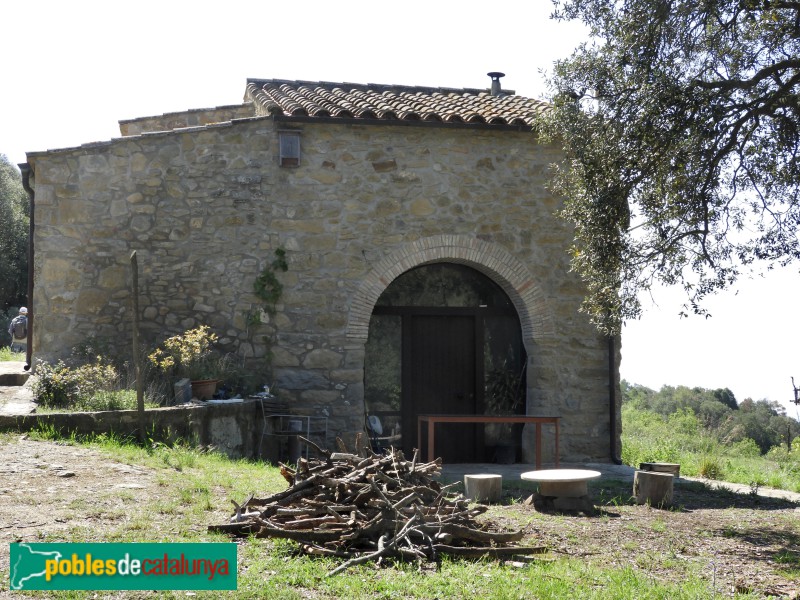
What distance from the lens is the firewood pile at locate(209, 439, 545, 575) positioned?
571 centimetres

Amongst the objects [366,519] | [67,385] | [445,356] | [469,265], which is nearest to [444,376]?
[445,356]

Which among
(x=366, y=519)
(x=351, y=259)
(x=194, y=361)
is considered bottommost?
(x=366, y=519)

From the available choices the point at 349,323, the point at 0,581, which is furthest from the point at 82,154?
the point at 0,581

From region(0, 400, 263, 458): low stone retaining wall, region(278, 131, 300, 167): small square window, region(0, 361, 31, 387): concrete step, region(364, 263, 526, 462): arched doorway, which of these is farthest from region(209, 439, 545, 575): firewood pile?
region(0, 361, 31, 387): concrete step

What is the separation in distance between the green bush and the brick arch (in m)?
3.35

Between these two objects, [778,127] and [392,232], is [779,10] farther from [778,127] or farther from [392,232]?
[392,232]

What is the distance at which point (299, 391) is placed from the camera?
11.7m

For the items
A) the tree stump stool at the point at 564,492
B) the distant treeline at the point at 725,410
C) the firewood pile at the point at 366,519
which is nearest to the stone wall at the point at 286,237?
the tree stump stool at the point at 564,492

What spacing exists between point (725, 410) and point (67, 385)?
25.0m

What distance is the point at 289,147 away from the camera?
11867 millimetres

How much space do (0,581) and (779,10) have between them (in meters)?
8.39

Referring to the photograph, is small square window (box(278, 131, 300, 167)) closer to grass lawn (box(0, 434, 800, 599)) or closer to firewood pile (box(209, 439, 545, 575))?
grass lawn (box(0, 434, 800, 599))

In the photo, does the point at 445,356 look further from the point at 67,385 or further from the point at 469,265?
the point at 67,385

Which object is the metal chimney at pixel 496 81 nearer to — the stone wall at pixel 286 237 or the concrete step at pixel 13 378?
the stone wall at pixel 286 237
